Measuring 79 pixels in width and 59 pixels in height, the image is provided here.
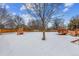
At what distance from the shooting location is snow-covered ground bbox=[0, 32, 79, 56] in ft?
5.47

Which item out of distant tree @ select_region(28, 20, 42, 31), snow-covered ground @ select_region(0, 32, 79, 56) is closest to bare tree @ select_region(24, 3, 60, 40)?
distant tree @ select_region(28, 20, 42, 31)

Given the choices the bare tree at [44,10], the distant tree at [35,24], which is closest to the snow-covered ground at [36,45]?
the distant tree at [35,24]

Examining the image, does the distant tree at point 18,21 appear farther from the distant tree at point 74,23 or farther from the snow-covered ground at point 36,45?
the distant tree at point 74,23

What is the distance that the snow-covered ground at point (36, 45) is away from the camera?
167cm

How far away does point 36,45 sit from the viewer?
5.55ft

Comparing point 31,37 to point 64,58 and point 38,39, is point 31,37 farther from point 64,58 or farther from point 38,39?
point 64,58

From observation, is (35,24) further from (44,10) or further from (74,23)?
(74,23)

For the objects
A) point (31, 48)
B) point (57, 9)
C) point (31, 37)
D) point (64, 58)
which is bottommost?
point (64, 58)

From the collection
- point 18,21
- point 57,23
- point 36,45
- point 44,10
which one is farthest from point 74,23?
point 18,21

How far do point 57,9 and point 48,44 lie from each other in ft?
1.23

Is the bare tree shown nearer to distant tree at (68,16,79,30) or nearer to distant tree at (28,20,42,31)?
distant tree at (28,20,42,31)

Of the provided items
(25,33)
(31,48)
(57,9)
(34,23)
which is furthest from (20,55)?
(57,9)

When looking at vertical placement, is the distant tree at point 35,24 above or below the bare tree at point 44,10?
below

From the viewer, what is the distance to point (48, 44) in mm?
1700
